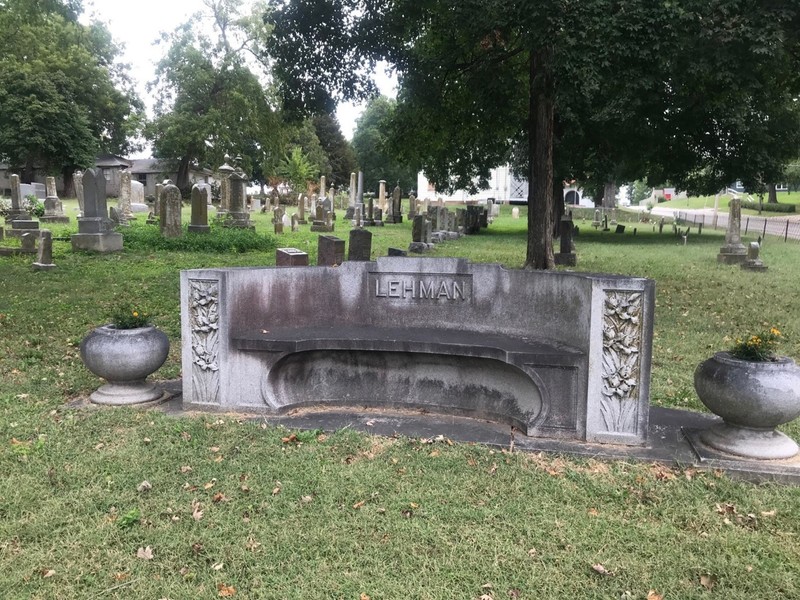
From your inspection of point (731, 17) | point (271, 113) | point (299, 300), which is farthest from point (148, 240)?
point (271, 113)

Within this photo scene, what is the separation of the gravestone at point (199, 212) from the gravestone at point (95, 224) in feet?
10.3

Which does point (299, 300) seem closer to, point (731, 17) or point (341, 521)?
point (341, 521)

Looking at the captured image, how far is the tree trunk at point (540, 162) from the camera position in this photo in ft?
43.9

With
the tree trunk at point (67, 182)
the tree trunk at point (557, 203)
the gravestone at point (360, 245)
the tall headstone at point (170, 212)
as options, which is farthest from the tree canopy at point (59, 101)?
the gravestone at point (360, 245)

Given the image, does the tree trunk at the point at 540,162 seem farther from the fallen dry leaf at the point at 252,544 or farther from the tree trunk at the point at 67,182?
the tree trunk at the point at 67,182

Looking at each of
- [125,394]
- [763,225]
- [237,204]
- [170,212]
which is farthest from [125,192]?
[763,225]

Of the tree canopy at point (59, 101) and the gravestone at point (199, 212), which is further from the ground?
the tree canopy at point (59, 101)

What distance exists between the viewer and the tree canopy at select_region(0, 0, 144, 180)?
4497cm

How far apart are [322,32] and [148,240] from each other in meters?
7.76

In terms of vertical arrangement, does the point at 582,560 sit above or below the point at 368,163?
below

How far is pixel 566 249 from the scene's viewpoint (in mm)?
18500

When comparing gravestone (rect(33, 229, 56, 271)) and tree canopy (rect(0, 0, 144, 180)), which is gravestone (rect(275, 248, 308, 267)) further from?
tree canopy (rect(0, 0, 144, 180))

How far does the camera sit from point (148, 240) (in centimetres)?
1773

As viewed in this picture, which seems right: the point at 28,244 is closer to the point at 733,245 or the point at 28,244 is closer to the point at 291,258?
the point at 291,258
